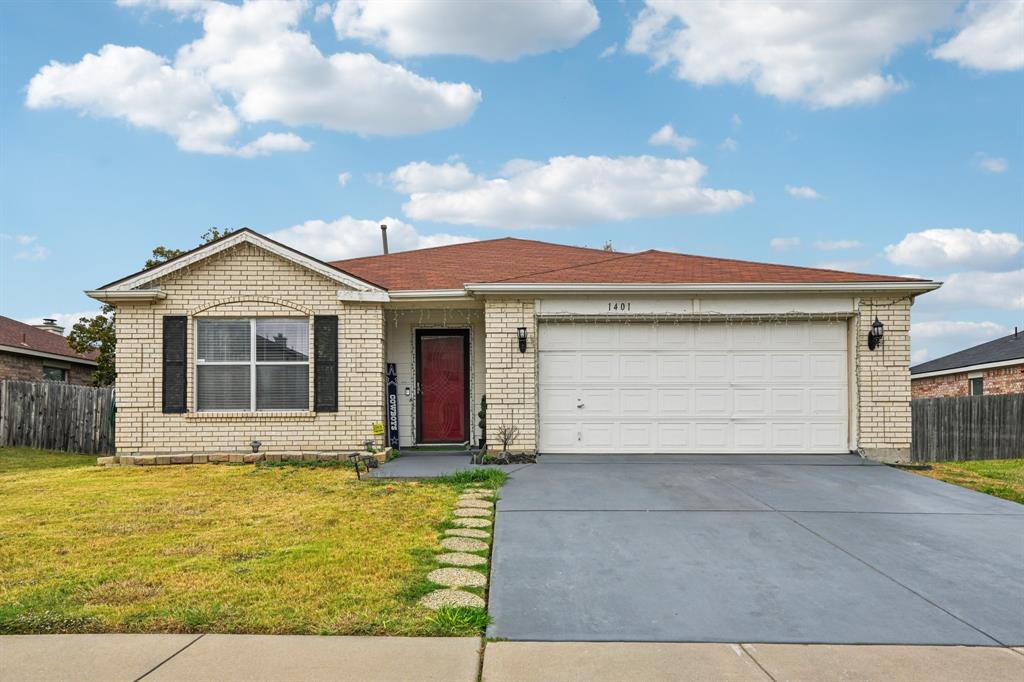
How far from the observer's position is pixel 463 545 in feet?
18.4

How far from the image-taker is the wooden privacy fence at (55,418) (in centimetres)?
1476

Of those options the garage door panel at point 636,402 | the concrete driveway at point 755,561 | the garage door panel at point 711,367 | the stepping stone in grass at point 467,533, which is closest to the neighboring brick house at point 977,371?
the garage door panel at point 711,367

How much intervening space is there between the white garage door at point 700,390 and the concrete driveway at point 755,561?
201 centimetres

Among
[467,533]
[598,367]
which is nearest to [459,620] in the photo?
[467,533]

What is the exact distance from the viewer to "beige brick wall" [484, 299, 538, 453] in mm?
10570

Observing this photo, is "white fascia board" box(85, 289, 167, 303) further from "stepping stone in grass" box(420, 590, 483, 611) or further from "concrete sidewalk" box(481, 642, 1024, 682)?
"concrete sidewalk" box(481, 642, 1024, 682)

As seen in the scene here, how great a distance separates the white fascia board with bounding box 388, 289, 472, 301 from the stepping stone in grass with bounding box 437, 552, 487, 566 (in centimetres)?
610

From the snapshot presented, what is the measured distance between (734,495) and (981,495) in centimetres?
319

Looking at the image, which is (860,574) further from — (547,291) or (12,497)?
(12,497)

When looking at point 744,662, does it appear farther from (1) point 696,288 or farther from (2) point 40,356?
(2) point 40,356

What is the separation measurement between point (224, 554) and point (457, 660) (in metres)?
2.84

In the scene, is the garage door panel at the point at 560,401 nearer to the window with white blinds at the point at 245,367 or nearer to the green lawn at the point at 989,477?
the window with white blinds at the point at 245,367

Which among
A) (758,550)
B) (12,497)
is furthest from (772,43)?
(12,497)

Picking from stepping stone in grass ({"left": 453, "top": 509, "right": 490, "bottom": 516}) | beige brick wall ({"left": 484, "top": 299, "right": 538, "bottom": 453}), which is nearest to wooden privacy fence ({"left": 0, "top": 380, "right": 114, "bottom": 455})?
beige brick wall ({"left": 484, "top": 299, "right": 538, "bottom": 453})
